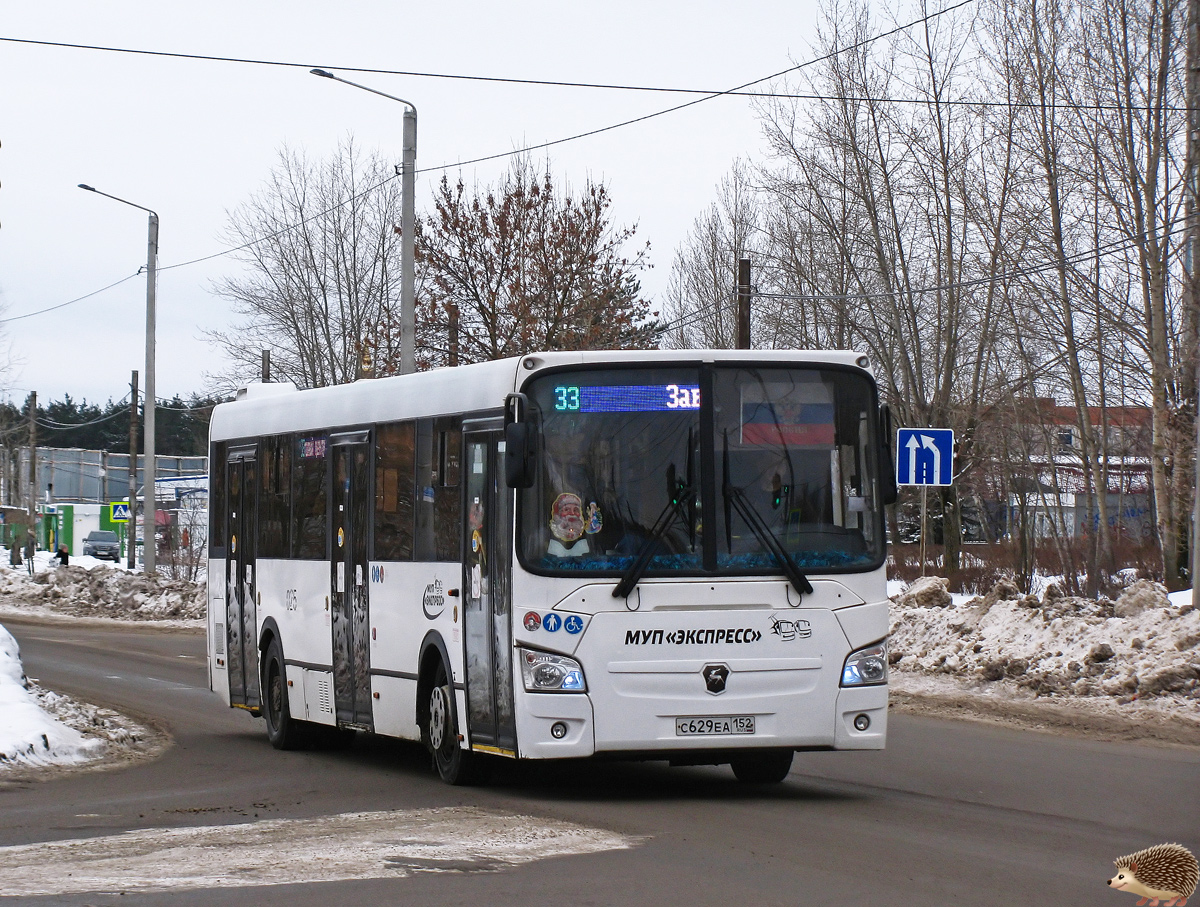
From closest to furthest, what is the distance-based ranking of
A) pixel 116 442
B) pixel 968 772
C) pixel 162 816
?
pixel 162 816, pixel 968 772, pixel 116 442

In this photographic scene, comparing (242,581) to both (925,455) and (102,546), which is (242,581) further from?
(102,546)

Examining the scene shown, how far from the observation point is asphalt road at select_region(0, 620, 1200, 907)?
7645 millimetres

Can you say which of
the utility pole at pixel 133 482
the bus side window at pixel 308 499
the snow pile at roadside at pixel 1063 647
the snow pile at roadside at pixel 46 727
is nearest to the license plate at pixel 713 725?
the bus side window at pixel 308 499

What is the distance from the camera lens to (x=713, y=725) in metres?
10.5

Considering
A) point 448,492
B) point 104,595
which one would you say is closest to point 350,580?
point 448,492

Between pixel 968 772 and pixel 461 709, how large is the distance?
12.4ft

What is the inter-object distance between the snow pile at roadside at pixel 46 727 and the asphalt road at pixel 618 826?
0.51 m

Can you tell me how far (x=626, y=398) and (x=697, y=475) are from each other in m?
0.65

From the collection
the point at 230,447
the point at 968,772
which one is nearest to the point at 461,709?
the point at 968,772

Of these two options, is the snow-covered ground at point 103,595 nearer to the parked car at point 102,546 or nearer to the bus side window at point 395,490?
the bus side window at point 395,490

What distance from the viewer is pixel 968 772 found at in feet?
41.1

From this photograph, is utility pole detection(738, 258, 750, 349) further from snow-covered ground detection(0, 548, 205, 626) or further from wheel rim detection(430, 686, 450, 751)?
wheel rim detection(430, 686, 450, 751)

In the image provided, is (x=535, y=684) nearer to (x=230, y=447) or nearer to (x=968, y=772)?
(x=968, y=772)

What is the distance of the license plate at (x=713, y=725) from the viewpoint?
1046 cm
